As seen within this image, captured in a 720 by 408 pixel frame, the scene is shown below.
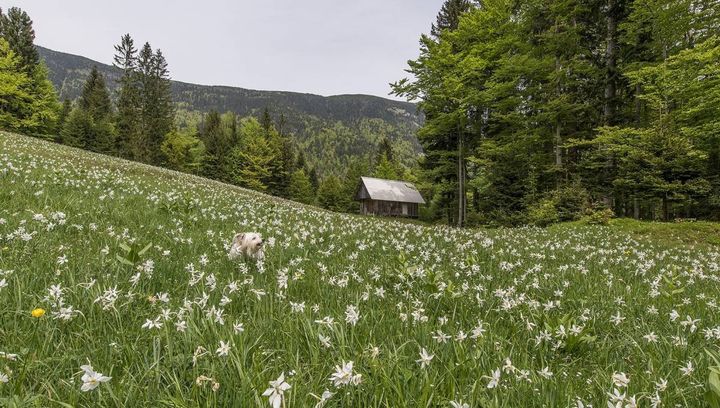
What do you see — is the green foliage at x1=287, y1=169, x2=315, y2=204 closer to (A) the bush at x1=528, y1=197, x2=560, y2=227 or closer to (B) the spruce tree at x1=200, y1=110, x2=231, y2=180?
(B) the spruce tree at x1=200, y1=110, x2=231, y2=180

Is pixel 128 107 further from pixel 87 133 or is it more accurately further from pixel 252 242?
pixel 252 242

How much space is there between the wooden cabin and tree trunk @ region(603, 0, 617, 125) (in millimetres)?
42394

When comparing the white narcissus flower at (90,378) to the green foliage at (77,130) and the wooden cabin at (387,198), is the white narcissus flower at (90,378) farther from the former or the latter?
the green foliage at (77,130)

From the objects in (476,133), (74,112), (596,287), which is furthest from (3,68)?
(596,287)

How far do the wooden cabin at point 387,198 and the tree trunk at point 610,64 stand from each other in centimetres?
4239

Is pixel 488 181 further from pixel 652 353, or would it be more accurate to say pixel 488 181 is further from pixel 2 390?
pixel 2 390

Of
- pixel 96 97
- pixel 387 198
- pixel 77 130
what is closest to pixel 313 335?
pixel 387 198

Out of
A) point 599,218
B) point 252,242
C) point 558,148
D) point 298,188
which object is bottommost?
point 298,188

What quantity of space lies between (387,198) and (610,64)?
46.6 meters

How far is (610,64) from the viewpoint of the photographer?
26.6m

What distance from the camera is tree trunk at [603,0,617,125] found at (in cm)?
2652

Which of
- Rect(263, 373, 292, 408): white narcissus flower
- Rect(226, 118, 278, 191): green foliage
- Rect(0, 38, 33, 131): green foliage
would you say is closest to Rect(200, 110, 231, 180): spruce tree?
Rect(226, 118, 278, 191): green foliage

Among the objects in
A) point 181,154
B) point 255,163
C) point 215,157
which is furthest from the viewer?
point 181,154

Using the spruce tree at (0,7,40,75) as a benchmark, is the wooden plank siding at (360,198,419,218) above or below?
below
